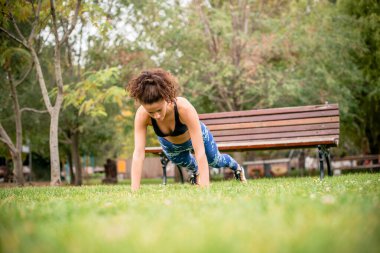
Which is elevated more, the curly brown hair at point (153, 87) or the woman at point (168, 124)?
the curly brown hair at point (153, 87)

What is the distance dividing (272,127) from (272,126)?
0.8 inches

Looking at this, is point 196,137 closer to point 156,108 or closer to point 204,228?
point 156,108

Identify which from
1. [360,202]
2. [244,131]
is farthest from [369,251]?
[244,131]

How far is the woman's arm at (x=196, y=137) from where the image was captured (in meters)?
4.93

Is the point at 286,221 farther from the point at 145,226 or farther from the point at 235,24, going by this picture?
the point at 235,24

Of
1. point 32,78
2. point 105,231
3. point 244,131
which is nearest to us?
point 105,231

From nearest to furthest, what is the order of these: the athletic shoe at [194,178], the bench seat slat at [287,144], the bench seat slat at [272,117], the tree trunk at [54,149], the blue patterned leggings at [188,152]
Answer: the blue patterned leggings at [188,152], the athletic shoe at [194,178], the bench seat slat at [287,144], the bench seat slat at [272,117], the tree trunk at [54,149]

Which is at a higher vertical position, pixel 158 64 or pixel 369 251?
pixel 158 64

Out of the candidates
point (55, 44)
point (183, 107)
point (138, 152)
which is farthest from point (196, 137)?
point (55, 44)

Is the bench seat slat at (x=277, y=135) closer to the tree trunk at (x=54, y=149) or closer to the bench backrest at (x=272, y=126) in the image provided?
the bench backrest at (x=272, y=126)

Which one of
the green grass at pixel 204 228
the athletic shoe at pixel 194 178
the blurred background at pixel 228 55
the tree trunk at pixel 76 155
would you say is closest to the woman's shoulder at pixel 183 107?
the athletic shoe at pixel 194 178

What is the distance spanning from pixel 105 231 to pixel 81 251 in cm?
37

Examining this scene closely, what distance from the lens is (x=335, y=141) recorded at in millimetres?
6879

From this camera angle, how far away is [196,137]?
5.04 m
